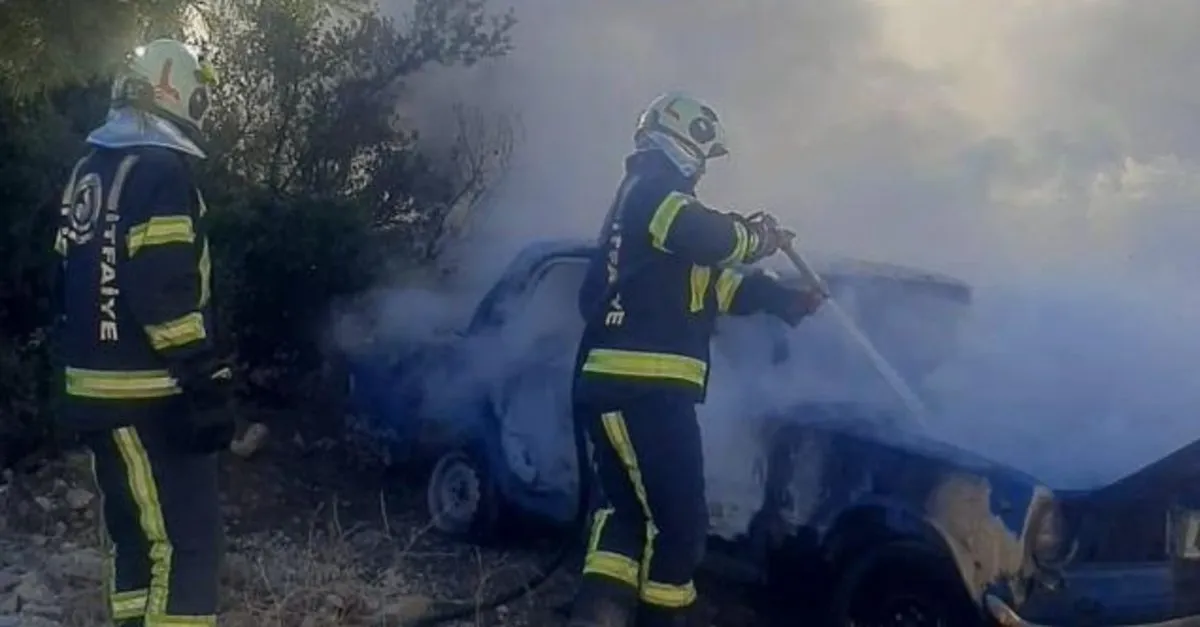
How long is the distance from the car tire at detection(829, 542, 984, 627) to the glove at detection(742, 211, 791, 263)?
3.45 ft

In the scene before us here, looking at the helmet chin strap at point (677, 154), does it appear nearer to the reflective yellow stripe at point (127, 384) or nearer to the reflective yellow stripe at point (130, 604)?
the reflective yellow stripe at point (127, 384)

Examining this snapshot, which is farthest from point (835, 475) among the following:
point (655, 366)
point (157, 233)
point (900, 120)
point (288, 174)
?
point (288, 174)

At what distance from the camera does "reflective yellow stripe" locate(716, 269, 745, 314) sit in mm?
6023

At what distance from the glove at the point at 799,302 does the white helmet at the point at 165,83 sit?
6.84 ft

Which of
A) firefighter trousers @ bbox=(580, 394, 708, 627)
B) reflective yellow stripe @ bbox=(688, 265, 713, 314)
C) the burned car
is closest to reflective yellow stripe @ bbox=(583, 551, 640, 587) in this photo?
firefighter trousers @ bbox=(580, 394, 708, 627)

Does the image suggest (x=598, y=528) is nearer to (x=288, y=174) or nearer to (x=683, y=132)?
(x=683, y=132)

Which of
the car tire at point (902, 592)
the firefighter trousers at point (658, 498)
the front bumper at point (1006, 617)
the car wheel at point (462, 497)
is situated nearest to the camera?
the front bumper at point (1006, 617)

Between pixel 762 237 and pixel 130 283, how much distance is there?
6.72 feet

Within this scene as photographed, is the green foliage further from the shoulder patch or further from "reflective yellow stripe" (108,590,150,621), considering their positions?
"reflective yellow stripe" (108,590,150,621)

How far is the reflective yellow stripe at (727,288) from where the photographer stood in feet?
19.8

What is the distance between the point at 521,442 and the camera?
7207mm

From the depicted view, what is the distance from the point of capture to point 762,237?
577cm

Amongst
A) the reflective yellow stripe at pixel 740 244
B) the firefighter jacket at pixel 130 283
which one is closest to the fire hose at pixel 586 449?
the reflective yellow stripe at pixel 740 244

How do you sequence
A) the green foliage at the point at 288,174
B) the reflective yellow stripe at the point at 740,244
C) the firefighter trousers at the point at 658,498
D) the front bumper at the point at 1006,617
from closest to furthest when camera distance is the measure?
the front bumper at the point at 1006,617, the reflective yellow stripe at the point at 740,244, the firefighter trousers at the point at 658,498, the green foliage at the point at 288,174
